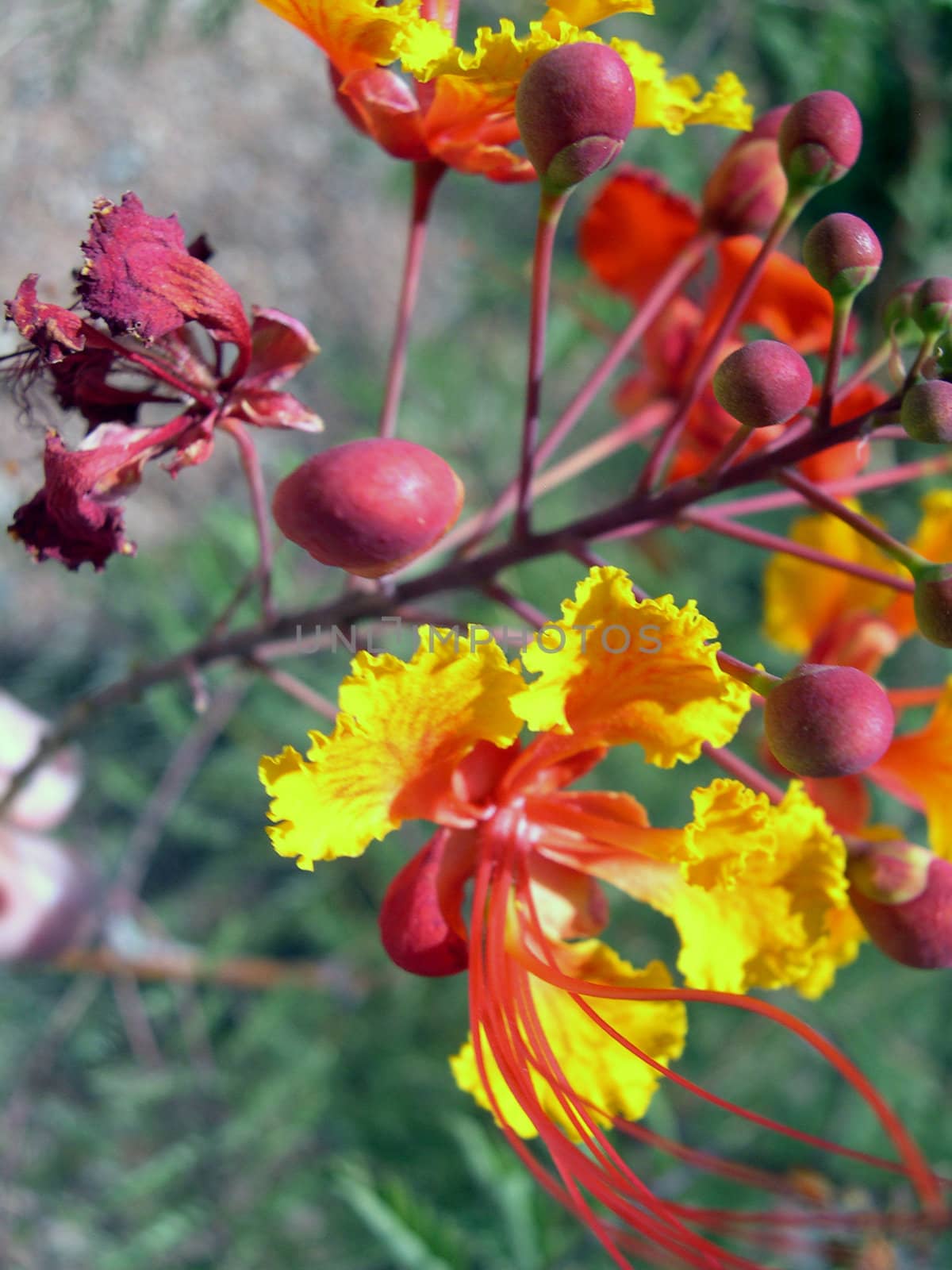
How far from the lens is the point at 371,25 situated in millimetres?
920

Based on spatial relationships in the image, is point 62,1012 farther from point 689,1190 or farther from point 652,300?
point 652,300

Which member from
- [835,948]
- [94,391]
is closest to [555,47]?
[94,391]

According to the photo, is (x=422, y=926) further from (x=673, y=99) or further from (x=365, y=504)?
(x=673, y=99)

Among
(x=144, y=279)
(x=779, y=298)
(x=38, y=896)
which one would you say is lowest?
(x=38, y=896)

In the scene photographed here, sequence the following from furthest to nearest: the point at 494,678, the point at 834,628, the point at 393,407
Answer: the point at 834,628 < the point at 393,407 < the point at 494,678

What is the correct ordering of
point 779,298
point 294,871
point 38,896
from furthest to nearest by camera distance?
point 294,871, point 38,896, point 779,298

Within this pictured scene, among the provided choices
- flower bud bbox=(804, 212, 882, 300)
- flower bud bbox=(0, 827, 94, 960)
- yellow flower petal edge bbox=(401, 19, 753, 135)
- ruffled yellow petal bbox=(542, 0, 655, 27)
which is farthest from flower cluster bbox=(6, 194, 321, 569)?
flower bud bbox=(0, 827, 94, 960)

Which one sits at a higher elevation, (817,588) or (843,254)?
(843,254)

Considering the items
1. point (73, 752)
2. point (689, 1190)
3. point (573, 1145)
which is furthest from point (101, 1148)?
point (573, 1145)

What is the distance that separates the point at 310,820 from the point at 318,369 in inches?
105

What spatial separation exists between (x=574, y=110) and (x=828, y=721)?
54 centimetres

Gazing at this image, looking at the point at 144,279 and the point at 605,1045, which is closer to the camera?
the point at 144,279

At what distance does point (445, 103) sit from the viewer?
3.26 feet

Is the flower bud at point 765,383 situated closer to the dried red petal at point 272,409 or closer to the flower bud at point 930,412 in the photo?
the flower bud at point 930,412
